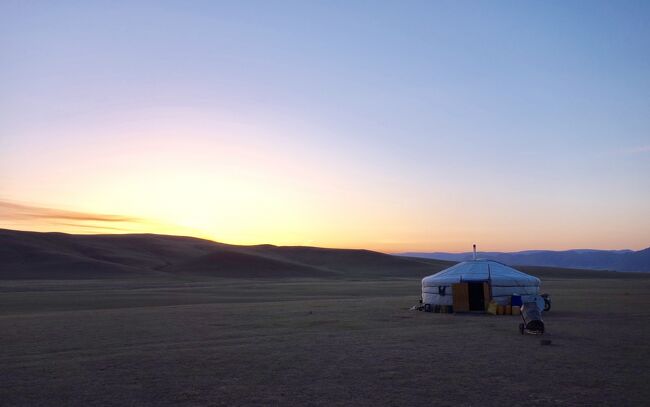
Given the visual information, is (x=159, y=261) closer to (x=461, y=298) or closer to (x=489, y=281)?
(x=461, y=298)

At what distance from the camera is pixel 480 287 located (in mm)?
26641

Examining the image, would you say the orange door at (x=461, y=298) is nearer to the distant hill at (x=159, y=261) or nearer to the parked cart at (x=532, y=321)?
the parked cart at (x=532, y=321)

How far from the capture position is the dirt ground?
10.3m

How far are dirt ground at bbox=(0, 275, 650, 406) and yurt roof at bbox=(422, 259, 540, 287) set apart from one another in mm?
3250

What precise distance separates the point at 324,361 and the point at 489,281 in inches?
584

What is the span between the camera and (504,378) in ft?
37.7

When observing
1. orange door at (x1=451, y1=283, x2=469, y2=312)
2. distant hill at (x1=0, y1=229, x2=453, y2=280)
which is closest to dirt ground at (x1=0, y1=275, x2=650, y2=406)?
orange door at (x1=451, y1=283, x2=469, y2=312)

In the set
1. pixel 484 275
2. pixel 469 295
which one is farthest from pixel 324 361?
pixel 484 275

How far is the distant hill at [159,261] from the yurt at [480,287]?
58914 mm

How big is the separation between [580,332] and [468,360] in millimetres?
6587

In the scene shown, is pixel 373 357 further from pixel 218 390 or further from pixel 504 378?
pixel 218 390

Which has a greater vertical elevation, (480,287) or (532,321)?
(480,287)

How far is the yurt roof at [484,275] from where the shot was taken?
26922 mm

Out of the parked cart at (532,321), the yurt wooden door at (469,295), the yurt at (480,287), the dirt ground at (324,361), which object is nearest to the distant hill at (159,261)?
the yurt at (480,287)
